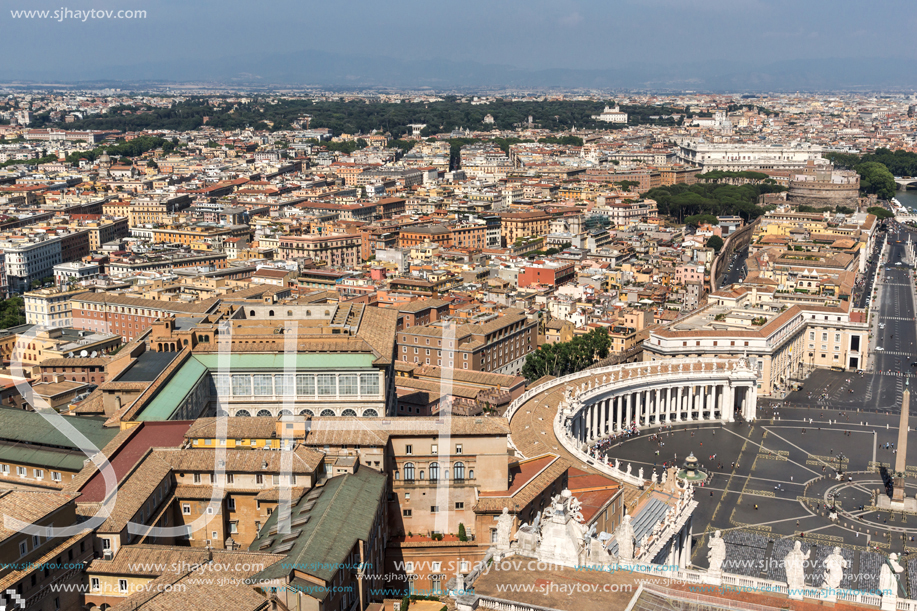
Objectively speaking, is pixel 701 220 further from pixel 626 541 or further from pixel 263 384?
pixel 626 541

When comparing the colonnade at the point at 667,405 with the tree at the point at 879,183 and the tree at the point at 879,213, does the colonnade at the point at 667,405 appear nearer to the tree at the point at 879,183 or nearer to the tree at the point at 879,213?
the tree at the point at 879,213

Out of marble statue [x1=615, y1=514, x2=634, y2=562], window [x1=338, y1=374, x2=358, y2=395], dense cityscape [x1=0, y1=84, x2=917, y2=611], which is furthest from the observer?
window [x1=338, y1=374, x2=358, y2=395]

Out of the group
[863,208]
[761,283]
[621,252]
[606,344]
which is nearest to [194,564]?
[606,344]

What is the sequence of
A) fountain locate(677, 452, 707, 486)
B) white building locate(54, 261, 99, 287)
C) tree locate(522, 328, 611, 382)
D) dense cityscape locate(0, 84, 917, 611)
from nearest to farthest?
dense cityscape locate(0, 84, 917, 611)
fountain locate(677, 452, 707, 486)
tree locate(522, 328, 611, 382)
white building locate(54, 261, 99, 287)

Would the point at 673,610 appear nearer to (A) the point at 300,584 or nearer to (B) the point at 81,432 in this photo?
(A) the point at 300,584

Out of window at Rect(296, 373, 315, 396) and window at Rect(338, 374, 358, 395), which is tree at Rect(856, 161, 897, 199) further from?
window at Rect(296, 373, 315, 396)

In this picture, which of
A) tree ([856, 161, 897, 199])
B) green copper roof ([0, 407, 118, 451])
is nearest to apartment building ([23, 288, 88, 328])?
green copper roof ([0, 407, 118, 451])

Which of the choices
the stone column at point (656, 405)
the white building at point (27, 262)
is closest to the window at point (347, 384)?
the stone column at point (656, 405)

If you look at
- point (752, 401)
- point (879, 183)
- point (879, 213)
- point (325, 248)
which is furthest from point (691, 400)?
point (879, 183)
